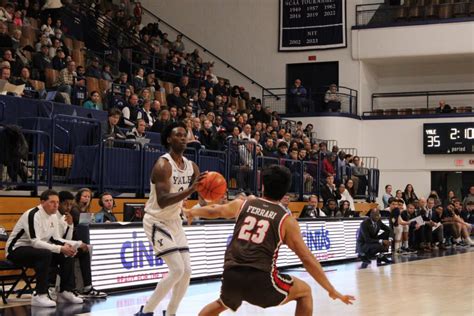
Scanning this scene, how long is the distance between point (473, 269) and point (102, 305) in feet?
29.2

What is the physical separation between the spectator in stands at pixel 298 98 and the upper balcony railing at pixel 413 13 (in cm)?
327

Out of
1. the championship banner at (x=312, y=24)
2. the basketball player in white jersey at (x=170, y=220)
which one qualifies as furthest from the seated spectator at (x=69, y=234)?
the championship banner at (x=312, y=24)

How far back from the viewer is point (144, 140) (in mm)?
14539

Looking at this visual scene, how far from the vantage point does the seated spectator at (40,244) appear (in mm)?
9500

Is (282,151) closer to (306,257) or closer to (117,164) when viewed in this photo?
(117,164)

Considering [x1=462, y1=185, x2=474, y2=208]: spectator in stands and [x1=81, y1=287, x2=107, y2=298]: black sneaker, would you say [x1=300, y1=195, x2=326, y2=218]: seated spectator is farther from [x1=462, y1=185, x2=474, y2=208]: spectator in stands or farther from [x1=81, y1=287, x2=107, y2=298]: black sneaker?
[x1=462, y1=185, x2=474, y2=208]: spectator in stands

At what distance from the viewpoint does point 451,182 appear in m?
30.5

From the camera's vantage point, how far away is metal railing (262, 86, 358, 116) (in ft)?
100

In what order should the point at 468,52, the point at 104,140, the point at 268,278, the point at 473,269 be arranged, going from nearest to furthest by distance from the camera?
1. the point at 268,278
2. the point at 104,140
3. the point at 473,269
4. the point at 468,52

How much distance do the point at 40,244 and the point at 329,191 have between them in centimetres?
1207

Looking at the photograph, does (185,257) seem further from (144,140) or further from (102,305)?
(144,140)

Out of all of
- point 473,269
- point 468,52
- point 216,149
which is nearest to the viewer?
point 473,269

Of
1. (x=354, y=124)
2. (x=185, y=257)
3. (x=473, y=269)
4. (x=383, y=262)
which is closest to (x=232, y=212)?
(x=185, y=257)

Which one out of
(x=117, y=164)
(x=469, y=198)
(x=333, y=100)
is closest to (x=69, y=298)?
(x=117, y=164)
